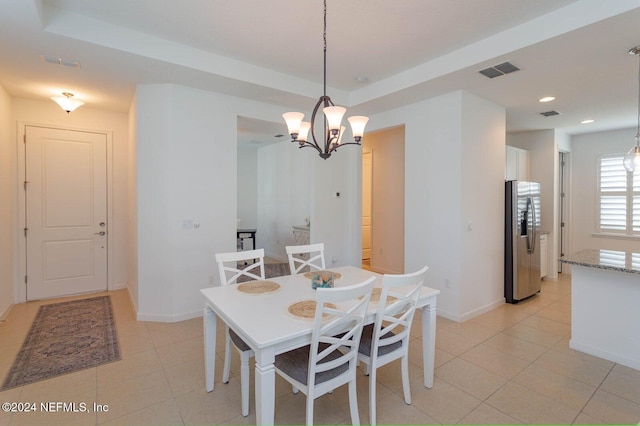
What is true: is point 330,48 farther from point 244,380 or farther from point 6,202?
point 6,202

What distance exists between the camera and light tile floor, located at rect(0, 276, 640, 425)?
205cm

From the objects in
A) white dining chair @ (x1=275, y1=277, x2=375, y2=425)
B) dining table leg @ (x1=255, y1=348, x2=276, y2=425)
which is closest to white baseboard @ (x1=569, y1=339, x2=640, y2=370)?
white dining chair @ (x1=275, y1=277, x2=375, y2=425)

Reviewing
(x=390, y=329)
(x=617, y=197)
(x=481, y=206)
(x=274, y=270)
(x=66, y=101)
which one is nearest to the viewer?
(x=390, y=329)

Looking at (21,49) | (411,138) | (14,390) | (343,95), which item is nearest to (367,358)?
(14,390)

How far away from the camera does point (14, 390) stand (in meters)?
2.31

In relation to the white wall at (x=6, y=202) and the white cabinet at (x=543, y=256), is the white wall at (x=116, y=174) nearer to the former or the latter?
the white wall at (x=6, y=202)

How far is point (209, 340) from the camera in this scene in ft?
7.38

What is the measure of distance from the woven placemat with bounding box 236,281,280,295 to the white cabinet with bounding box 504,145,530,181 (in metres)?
4.40

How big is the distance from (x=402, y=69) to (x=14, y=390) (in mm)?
4507

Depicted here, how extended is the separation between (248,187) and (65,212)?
385 centimetres

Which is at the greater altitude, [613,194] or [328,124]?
[328,124]

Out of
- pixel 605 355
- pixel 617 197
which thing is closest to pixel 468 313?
pixel 605 355

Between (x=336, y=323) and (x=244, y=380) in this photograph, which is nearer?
(x=336, y=323)

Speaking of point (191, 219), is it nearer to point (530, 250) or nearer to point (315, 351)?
point (315, 351)
